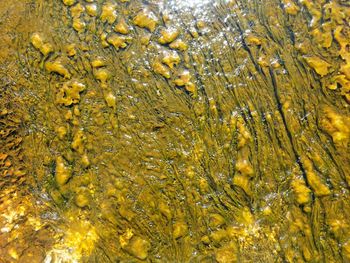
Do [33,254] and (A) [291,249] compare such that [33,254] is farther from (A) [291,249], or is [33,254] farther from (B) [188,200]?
(A) [291,249]

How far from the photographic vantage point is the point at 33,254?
6.95ft

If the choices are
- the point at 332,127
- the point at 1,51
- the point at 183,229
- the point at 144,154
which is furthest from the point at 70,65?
the point at 332,127

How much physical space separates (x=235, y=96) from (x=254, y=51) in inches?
13.4

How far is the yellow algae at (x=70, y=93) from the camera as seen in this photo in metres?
2.33

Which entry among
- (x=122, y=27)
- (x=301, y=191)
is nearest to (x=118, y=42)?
(x=122, y=27)

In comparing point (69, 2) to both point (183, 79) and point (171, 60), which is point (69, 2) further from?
point (183, 79)

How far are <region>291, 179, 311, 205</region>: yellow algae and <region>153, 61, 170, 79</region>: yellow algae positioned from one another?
107 cm

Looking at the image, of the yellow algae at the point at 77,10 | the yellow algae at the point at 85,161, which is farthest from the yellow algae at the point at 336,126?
the yellow algae at the point at 77,10

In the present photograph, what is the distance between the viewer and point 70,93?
2336 mm

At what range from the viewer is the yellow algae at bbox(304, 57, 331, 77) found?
7.31 feet

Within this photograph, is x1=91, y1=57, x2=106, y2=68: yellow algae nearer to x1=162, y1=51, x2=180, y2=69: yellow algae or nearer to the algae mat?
the algae mat

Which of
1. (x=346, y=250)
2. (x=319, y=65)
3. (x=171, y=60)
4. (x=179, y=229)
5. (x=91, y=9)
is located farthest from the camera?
(x=91, y=9)

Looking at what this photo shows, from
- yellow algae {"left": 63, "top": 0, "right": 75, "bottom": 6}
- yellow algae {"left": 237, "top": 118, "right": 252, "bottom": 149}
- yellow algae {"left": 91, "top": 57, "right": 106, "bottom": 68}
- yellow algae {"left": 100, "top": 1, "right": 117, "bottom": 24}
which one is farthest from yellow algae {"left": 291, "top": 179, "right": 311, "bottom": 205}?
yellow algae {"left": 63, "top": 0, "right": 75, "bottom": 6}

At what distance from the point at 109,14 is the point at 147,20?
28 cm
